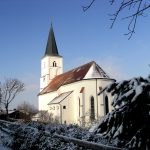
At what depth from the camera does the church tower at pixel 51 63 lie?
7569 centimetres

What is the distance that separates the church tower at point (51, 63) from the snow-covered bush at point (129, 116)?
71.8 metres

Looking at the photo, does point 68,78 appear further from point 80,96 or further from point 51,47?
A: point 51,47

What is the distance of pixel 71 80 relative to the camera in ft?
197

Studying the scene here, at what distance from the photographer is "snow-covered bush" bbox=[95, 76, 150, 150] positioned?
3426mm

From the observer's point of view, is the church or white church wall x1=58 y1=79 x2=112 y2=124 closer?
white church wall x1=58 y1=79 x2=112 y2=124

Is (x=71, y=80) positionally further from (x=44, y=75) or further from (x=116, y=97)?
(x=116, y=97)

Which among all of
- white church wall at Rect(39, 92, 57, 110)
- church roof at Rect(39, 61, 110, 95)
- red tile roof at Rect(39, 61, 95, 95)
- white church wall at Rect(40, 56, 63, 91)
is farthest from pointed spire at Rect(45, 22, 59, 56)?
white church wall at Rect(39, 92, 57, 110)

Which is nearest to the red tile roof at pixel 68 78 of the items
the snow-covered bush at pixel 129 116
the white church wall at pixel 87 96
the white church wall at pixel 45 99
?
the white church wall at pixel 45 99

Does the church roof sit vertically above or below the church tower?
below

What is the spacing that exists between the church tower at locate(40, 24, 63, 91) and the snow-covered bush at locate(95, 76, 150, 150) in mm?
71835

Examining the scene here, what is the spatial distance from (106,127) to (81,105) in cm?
5189

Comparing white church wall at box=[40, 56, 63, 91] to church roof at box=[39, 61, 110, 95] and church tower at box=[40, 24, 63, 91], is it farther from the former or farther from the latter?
church roof at box=[39, 61, 110, 95]

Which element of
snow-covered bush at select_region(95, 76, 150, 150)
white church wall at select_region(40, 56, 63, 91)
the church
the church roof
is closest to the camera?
snow-covered bush at select_region(95, 76, 150, 150)

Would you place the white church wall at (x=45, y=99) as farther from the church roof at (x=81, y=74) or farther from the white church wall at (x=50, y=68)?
the white church wall at (x=50, y=68)
